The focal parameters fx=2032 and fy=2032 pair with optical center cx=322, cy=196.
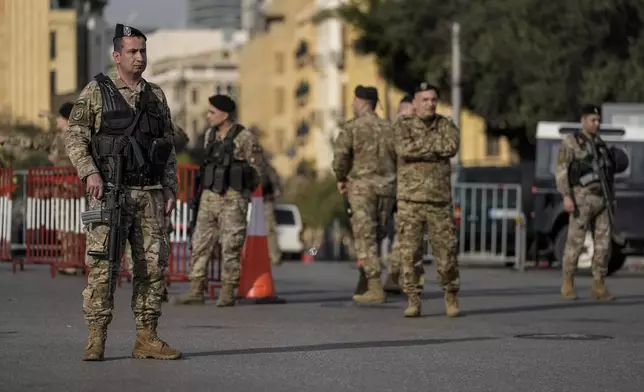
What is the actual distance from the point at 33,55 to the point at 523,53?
186ft

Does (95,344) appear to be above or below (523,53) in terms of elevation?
below

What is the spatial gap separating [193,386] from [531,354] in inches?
127

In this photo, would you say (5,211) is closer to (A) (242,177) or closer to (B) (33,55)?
(A) (242,177)

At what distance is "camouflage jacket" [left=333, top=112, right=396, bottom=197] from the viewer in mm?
18547

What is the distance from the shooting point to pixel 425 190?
Answer: 658 inches

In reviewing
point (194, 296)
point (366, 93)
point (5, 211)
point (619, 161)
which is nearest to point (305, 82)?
point (5, 211)

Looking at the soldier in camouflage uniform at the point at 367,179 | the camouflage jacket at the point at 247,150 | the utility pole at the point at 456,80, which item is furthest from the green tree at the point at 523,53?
the camouflage jacket at the point at 247,150

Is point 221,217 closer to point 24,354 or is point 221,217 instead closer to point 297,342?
point 297,342

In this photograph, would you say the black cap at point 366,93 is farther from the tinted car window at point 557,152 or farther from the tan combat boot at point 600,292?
the tinted car window at point 557,152

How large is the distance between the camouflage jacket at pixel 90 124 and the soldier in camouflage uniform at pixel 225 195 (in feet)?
18.5

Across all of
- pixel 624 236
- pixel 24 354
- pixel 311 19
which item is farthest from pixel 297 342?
pixel 311 19

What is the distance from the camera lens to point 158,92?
1202 centimetres

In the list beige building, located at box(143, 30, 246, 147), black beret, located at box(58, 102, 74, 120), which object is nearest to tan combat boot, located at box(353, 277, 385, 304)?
black beret, located at box(58, 102, 74, 120)

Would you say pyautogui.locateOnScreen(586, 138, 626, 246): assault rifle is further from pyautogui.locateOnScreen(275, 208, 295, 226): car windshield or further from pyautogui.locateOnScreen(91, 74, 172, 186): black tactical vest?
pyautogui.locateOnScreen(275, 208, 295, 226): car windshield
